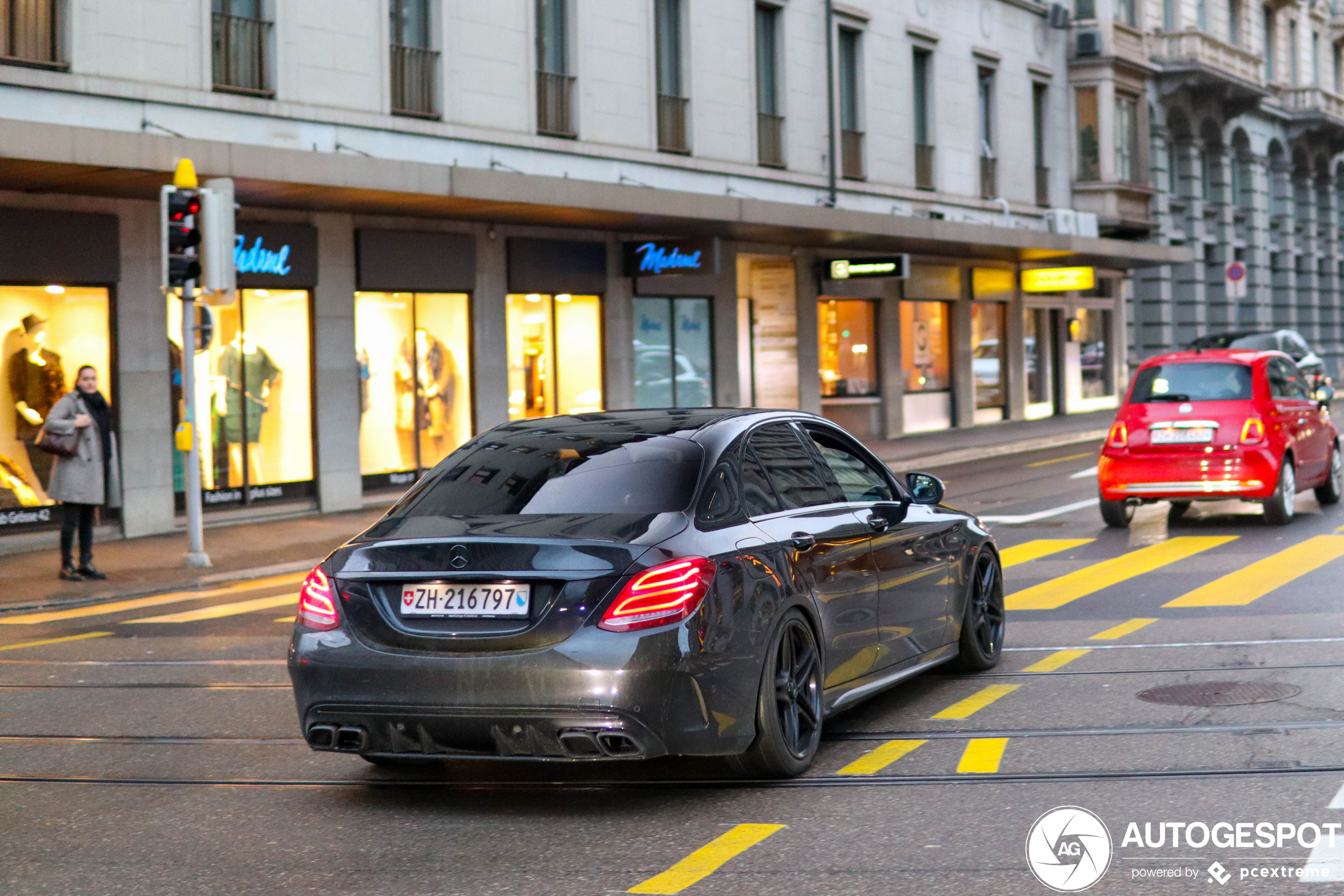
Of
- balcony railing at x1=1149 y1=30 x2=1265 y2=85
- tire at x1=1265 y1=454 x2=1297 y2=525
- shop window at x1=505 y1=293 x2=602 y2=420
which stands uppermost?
balcony railing at x1=1149 y1=30 x2=1265 y2=85

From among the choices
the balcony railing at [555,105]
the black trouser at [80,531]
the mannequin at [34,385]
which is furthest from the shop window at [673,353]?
the black trouser at [80,531]

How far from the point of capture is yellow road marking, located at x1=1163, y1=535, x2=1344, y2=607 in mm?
10758

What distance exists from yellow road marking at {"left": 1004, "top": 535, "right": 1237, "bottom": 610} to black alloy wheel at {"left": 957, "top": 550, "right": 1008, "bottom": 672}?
2153mm

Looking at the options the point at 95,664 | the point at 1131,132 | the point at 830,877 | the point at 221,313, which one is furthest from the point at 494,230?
the point at 1131,132

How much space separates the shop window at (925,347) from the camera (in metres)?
33.1

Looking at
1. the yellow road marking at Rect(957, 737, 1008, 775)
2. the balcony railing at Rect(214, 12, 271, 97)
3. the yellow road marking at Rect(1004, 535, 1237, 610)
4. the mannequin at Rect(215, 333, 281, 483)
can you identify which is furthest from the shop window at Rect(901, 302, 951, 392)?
the yellow road marking at Rect(957, 737, 1008, 775)

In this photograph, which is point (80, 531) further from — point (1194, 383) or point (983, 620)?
point (1194, 383)

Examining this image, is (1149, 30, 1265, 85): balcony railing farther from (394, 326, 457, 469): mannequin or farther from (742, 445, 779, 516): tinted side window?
(742, 445, 779, 516): tinted side window

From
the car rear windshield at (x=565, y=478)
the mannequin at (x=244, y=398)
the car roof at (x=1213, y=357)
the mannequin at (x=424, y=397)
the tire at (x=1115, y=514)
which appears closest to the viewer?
the car rear windshield at (x=565, y=478)

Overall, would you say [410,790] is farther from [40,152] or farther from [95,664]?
[40,152]

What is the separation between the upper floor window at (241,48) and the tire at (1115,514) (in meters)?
10.8

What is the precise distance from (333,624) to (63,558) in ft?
30.7

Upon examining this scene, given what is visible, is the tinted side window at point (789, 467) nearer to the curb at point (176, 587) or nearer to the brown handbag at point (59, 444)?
the curb at point (176, 587)

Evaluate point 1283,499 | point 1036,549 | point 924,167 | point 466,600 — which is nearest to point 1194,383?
point 1283,499
